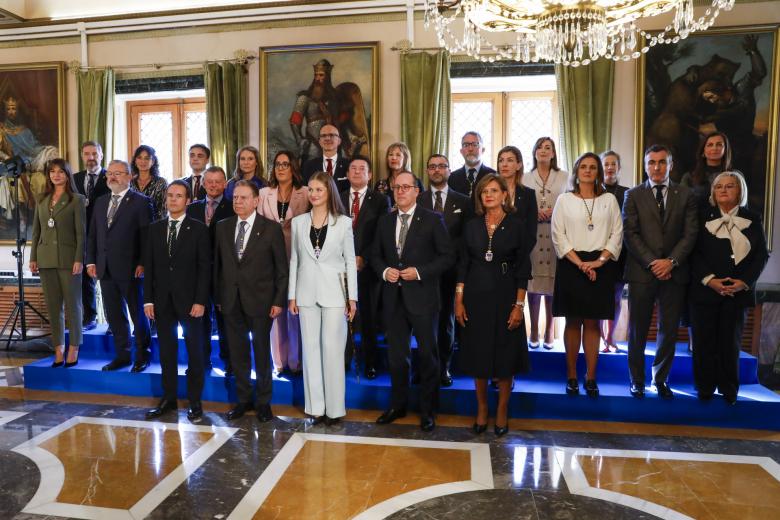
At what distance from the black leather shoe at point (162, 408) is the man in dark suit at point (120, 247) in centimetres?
61

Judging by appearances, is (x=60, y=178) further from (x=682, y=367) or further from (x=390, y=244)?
(x=682, y=367)

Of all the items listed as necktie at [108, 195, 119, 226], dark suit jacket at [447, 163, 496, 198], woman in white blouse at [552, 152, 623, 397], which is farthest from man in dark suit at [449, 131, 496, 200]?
necktie at [108, 195, 119, 226]

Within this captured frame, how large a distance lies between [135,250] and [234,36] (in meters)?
3.05

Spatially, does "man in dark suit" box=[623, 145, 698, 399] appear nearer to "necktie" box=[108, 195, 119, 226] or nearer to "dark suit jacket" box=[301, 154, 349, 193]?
"dark suit jacket" box=[301, 154, 349, 193]

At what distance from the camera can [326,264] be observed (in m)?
3.85

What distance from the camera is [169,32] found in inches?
259

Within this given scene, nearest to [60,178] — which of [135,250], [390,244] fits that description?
[135,250]

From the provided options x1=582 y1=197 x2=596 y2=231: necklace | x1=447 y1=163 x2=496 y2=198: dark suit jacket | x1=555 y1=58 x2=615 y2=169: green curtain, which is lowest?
x1=582 y1=197 x2=596 y2=231: necklace

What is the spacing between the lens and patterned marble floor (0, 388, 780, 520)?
2891mm

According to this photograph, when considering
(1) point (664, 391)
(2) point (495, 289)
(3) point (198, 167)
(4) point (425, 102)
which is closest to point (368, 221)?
Answer: (2) point (495, 289)

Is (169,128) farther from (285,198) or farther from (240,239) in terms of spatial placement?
(240,239)

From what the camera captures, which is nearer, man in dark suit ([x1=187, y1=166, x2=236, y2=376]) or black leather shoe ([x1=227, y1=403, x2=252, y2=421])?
black leather shoe ([x1=227, y1=403, x2=252, y2=421])

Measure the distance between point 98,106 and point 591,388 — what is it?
604 centimetres

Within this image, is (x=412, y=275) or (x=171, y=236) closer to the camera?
(x=412, y=275)
